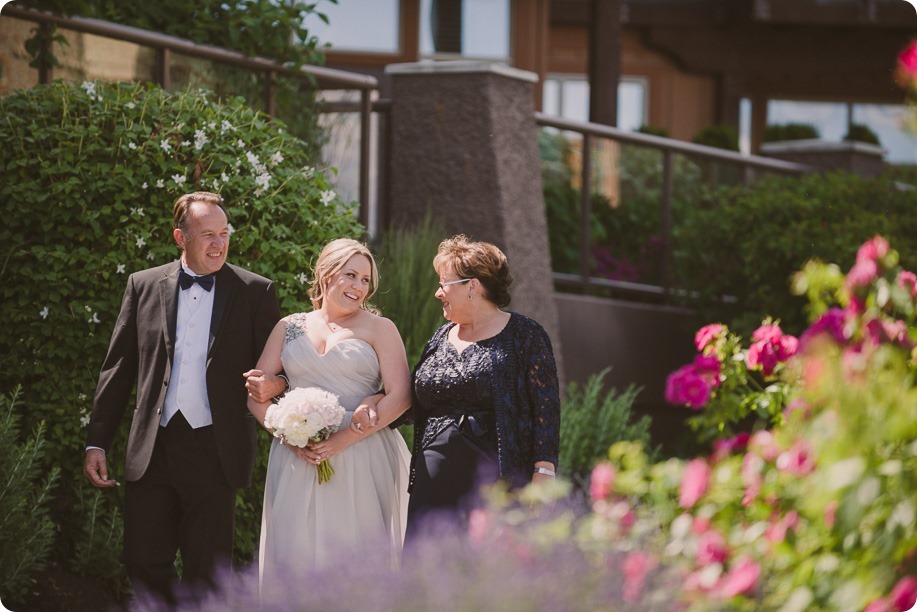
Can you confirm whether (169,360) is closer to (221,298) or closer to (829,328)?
(221,298)

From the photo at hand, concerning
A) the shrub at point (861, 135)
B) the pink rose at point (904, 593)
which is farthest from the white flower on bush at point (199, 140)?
the shrub at point (861, 135)

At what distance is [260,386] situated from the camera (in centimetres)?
527

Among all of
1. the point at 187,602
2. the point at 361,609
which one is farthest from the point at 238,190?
the point at 361,609

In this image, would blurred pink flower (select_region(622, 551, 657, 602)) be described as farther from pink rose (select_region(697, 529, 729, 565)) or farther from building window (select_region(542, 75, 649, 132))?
building window (select_region(542, 75, 649, 132))

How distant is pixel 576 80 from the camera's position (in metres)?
19.9

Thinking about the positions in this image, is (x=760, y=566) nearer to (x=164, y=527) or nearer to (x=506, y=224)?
(x=164, y=527)

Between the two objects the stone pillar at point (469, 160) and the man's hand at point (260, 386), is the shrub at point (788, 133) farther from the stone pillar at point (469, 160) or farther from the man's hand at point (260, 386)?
the man's hand at point (260, 386)

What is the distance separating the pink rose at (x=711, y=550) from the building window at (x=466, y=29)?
1461 centimetres

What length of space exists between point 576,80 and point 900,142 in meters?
6.78

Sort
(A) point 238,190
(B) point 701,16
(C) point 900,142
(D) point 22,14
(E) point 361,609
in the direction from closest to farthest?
1. (E) point 361,609
2. (A) point 238,190
3. (D) point 22,14
4. (B) point 701,16
5. (C) point 900,142

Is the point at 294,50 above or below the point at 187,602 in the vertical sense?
above

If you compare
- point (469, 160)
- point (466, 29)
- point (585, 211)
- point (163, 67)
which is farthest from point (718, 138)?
point (163, 67)

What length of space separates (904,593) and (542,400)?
2770 mm

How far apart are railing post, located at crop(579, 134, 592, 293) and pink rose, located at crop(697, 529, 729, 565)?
25.3 feet
